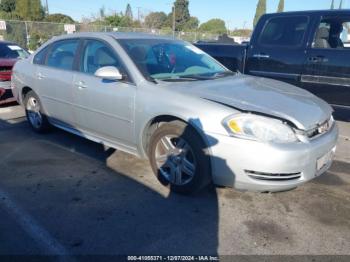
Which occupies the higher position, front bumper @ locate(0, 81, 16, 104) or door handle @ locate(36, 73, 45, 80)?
door handle @ locate(36, 73, 45, 80)

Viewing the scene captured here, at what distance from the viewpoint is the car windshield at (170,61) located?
3834 mm

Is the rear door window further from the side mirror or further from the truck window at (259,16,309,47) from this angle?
the truck window at (259,16,309,47)

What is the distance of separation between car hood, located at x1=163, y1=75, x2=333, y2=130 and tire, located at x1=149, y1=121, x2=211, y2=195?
1.32 feet

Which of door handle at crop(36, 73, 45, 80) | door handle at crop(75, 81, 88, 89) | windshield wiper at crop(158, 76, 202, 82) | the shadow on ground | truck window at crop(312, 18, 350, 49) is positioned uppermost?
truck window at crop(312, 18, 350, 49)

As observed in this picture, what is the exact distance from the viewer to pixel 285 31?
5.86m

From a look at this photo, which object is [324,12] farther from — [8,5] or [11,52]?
[8,5]

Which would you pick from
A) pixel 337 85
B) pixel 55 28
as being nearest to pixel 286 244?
pixel 337 85

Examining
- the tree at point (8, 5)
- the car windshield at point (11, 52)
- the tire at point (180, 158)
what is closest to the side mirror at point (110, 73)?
the tire at point (180, 158)

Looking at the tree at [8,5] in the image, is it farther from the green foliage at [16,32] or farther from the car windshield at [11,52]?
the car windshield at [11,52]

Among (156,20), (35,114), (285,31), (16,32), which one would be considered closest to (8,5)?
(16,32)

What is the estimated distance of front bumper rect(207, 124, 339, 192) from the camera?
289 centimetres

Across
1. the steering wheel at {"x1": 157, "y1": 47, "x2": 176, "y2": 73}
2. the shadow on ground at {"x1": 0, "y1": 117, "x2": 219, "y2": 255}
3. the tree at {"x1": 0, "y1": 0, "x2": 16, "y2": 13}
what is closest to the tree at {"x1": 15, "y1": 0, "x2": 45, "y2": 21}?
the tree at {"x1": 0, "y1": 0, "x2": 16, "y2": 13}

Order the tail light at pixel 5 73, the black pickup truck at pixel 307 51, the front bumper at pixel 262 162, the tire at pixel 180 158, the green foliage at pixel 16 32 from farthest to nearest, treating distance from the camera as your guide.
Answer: the green foliage at pixel 16 32 → the tail light at pixel 5 73 → the black pickup truck at pixel 307 51 → the tire at pixel 180 158 → the front bumper at pixel 262 162

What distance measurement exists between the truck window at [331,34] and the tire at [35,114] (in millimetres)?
4401
